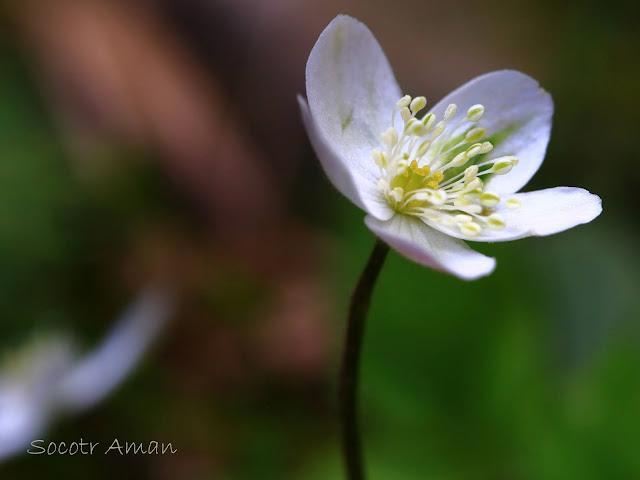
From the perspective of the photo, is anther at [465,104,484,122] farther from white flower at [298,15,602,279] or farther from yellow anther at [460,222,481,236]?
yellow anther at [460,222,481,236]

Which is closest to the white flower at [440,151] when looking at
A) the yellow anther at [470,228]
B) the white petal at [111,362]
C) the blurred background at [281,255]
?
the yellow anther at [470,228]

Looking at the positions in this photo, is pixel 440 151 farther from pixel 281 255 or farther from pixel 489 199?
pixel 281 255

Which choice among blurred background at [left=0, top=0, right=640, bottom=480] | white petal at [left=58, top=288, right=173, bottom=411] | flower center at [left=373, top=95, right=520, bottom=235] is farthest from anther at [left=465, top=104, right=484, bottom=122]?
white petal at [left=58, top=288, right=173, bottom=411]

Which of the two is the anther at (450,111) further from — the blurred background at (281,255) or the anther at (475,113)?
the blurred background at (281,255)

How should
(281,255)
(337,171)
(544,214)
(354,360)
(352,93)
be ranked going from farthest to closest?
1. (281,255)
2. (352,93)
3. (544,214)
4. (354,360)
5. (337,171)

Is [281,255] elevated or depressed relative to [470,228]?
depressed

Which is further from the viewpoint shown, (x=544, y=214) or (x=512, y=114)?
(x=512, y=114)

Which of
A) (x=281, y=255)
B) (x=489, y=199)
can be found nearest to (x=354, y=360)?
(x=489, y=199)
